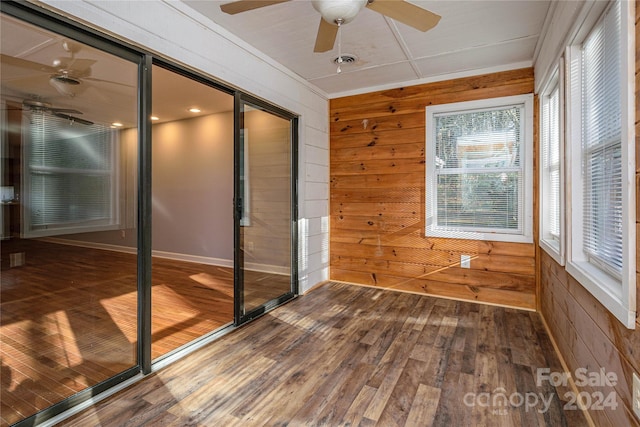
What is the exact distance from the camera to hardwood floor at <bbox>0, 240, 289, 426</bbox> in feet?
5.33

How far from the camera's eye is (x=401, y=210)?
13.0 ft

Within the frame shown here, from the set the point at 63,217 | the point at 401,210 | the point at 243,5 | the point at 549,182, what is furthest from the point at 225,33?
the point at 549,182

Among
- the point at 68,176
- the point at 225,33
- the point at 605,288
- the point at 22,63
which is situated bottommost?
the point at 605,288

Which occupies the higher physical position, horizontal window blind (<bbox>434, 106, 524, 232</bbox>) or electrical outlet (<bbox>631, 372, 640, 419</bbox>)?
horizontal window blind (<bbox>434, 106, 524, 232</bbox>)

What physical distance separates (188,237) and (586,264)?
17.5 feet

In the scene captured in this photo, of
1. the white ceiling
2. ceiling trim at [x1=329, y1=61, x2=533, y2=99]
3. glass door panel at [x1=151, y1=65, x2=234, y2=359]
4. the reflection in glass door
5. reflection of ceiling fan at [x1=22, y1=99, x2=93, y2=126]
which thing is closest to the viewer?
reflection of ceiling fan at [x1=22, y1=99, x2=93, y2=126]

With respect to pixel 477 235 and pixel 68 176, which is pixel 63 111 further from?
pixel 477 235

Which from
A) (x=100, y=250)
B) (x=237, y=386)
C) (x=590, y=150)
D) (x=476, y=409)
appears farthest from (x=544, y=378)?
(x=100, y=250)

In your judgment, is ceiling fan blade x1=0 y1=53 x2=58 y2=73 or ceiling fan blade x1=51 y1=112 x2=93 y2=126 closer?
ceiling fan blade x1=0 y1=53 x2=58 y2=73

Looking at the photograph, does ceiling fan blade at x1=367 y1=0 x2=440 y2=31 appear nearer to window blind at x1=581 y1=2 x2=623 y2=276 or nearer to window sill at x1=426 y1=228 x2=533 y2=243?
window blind at x1=581 y1=2 x2=623 y2=276

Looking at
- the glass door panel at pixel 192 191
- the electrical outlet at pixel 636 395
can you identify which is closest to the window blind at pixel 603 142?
the electrical outlet at pixel 636 395

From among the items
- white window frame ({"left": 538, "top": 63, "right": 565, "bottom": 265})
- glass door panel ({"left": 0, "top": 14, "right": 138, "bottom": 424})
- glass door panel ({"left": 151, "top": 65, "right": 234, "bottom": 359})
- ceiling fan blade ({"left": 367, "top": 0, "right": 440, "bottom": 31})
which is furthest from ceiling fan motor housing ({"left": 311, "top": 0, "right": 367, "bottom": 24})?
glass door panel ({"left": 151, "top": 65, "right": 234, "bottom": 359})

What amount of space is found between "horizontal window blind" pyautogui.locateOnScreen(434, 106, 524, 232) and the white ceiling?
1.80 ft

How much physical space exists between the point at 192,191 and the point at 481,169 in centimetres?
446
